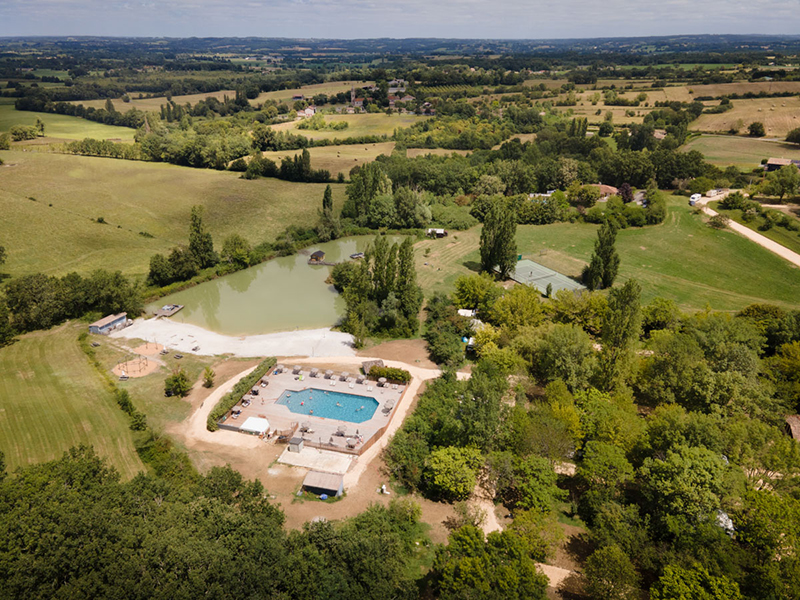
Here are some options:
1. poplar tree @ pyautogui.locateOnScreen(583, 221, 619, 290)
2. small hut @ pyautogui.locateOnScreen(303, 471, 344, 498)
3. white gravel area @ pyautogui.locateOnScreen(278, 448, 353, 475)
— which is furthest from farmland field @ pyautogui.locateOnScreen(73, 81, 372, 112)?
small hut @ pyautogui.locateOnScreen(303, 471, 344, 498)

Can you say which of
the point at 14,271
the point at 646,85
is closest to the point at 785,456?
the point at 14,271

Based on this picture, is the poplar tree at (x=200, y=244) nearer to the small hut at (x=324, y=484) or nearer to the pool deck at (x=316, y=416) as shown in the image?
the pool deck at (x=316, y=416)

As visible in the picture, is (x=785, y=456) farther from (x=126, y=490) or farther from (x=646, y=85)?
(x=646, y=85)

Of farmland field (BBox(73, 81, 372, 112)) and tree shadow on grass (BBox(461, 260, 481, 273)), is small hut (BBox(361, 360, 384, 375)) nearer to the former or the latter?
tree shadow on grass (BBox(461, 260, 481, 273))

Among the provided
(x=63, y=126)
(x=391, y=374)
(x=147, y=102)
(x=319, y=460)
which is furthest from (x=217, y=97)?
(x=319, y=460)

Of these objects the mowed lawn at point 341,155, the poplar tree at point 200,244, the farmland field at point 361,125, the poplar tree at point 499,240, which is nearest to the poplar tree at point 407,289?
the poplar tree at point 499,240

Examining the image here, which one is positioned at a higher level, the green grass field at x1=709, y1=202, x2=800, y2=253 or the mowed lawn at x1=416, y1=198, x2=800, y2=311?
the green grass field at x1=709, y1=202, x2=800, y2=253

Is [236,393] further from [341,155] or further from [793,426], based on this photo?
[341,155]
